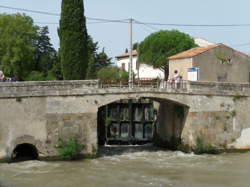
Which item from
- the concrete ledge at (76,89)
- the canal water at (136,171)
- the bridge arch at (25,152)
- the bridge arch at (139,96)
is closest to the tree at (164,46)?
the concrete ledge at (76,89)

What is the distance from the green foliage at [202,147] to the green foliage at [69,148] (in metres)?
6.78

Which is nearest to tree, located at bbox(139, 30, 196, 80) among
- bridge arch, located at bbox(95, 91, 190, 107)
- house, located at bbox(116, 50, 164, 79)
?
house, located at bbox(116, 50, 164, 79)

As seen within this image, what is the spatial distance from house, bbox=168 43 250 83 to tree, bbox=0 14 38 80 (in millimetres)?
22039

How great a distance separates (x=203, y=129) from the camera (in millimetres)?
23109

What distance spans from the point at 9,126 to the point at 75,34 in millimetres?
8533

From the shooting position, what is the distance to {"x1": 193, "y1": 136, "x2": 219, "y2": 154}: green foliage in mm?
22797

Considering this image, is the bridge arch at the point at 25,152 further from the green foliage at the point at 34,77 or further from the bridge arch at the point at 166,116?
the green foliage at the point at 34,77

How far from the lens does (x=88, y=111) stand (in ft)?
69.2

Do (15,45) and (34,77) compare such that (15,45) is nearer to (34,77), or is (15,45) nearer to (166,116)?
(34,77)

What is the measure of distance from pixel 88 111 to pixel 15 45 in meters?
29.6

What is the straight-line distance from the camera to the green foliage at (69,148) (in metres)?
20.2

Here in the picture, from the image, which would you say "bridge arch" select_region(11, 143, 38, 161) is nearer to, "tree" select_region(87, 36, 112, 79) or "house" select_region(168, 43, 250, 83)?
"house" select_region(168, 43, 250, 83)

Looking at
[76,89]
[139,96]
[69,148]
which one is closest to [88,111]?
[76,89]

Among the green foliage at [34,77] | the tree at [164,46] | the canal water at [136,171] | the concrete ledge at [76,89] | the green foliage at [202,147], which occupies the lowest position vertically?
the canal water at [136,171]
